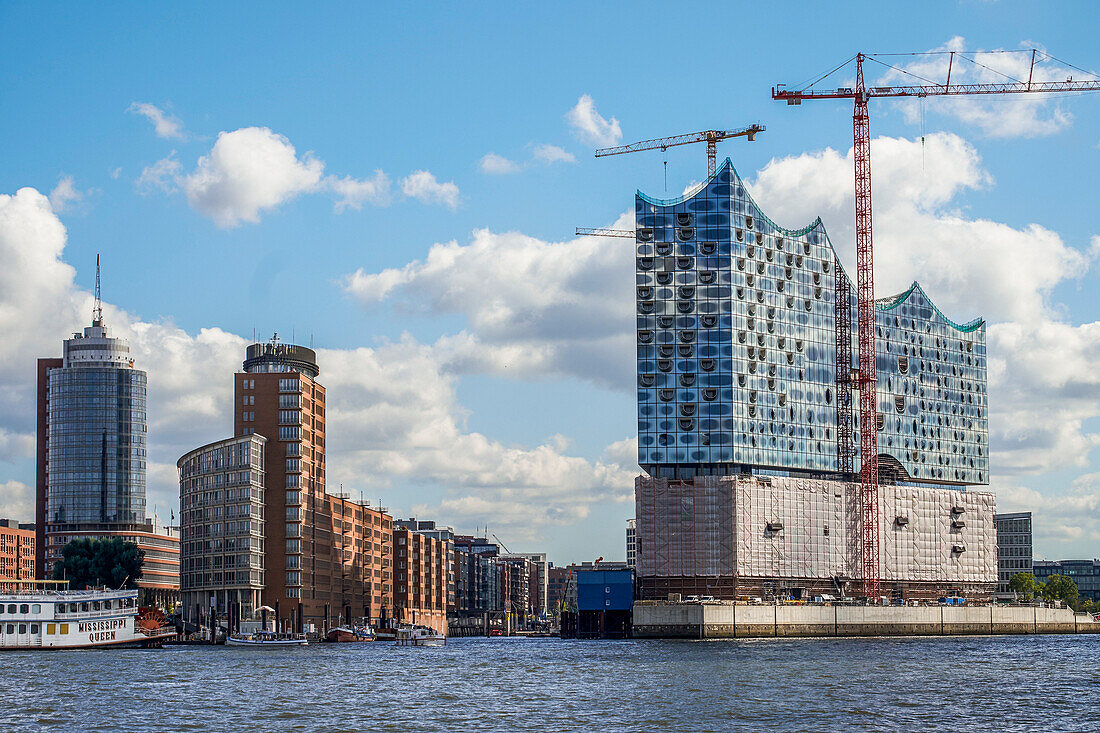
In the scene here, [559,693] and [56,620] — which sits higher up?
[56,620]

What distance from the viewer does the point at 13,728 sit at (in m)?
88.7

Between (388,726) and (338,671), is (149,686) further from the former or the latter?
(388,726)

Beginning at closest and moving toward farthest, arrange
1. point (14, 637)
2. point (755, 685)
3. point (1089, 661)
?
point (755, 685), point (1089, 661), point (14, 637)

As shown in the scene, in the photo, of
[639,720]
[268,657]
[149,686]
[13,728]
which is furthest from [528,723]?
[268,657]

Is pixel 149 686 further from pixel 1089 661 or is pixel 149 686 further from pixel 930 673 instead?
pixel 1089 661

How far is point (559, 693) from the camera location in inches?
4557

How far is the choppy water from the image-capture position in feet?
301

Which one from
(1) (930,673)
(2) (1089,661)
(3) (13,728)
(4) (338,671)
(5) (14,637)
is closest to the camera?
(3) (13,728)

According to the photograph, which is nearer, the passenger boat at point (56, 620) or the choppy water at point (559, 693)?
the choppy water at point (559, 693)

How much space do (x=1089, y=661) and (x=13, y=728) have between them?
122336 mm

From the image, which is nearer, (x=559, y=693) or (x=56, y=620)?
(x=559, y=693)

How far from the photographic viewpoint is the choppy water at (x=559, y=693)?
3615 inches

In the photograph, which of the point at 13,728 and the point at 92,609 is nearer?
the point at 13,728

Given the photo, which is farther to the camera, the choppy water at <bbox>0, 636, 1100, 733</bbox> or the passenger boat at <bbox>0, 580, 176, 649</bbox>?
the passenger boat at <bbox>0, 580, 176, 649</bbox>
